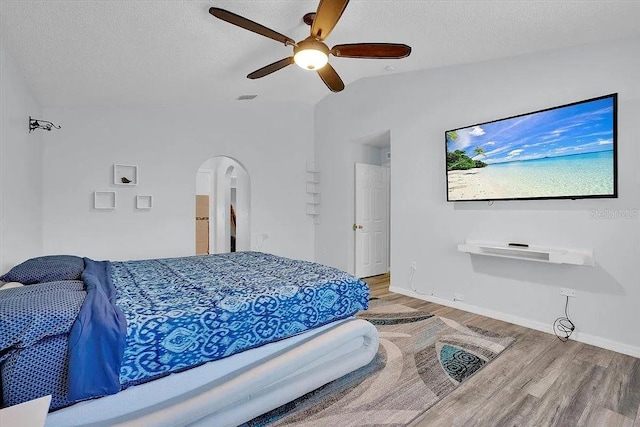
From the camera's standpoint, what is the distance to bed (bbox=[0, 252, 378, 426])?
1.35 metres

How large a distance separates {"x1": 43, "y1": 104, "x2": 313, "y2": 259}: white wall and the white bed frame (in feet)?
10.7

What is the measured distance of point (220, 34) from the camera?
8.87ft

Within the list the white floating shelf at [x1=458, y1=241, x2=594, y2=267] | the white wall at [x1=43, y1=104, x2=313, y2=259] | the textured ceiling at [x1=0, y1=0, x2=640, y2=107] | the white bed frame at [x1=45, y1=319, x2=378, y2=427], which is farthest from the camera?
the white wall at [x1=43, y1=104, x2=313, y2=259]

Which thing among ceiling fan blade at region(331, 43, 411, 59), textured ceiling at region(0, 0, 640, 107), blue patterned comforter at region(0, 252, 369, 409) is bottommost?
blue patterned comforter at region(0, 252, 369, 409)

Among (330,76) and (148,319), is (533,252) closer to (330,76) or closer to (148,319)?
(330,76)

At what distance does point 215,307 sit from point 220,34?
7.26ft

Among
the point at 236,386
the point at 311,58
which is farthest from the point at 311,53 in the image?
the point at 236,386

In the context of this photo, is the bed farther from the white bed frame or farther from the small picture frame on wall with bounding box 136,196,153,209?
the small picture frame on wall with bounding box 136,196,153,209

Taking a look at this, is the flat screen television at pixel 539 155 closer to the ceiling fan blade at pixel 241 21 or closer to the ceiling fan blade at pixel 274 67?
the ceiling fan blade at pixel 274 67

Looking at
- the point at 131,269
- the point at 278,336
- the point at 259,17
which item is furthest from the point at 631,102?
the point at 131,269

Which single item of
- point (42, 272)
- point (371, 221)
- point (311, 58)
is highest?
point (311, 58)

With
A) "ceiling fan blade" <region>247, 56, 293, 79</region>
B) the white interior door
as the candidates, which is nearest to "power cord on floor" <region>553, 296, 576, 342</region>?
the white interior door

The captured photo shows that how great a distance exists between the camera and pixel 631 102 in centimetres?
258

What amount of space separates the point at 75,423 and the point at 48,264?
1.39 meters
